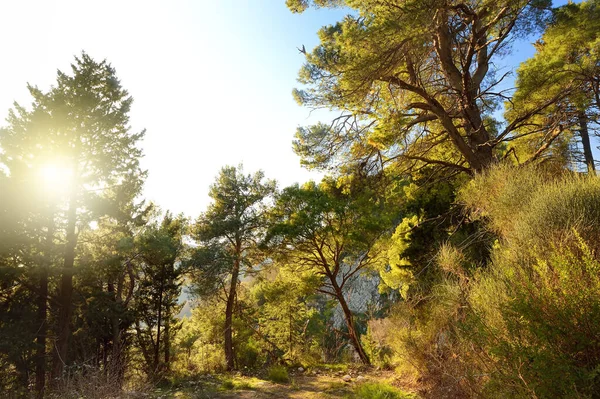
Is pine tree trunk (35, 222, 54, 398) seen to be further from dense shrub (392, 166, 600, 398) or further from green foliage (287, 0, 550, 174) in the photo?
dense shrub (392, 166, 600, 398)

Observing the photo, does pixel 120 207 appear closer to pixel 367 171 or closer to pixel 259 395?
pixel 259 395

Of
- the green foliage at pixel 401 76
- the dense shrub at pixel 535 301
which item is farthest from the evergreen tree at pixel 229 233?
the dense shrub at pixel 535 301

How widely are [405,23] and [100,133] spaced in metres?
11.8

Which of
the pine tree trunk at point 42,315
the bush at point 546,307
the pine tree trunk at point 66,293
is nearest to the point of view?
the bush at point 546,307

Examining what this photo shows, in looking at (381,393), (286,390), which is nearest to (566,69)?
(381,393)

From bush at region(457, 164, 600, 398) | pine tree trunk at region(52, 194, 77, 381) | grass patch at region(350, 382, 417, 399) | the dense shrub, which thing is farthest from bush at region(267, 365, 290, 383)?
bush at region(457, 164, 600, 398)

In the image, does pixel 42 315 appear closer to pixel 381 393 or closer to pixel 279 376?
pixel 279 376

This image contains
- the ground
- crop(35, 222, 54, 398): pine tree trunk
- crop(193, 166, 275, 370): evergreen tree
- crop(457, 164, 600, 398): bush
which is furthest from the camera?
crop(193, 166, 275, 370): evergreen tree

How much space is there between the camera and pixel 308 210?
13102 millimetres

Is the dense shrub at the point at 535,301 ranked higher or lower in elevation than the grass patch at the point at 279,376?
higher

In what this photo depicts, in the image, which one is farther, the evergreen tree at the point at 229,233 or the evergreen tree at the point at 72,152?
the evergreen tree at the point at 229,233

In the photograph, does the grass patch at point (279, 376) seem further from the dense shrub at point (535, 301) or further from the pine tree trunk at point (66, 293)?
the pine tree trunk at point (66, 293)

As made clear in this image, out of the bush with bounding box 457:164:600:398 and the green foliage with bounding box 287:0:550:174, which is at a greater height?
the green foliage with bounding box 287:0:550:174

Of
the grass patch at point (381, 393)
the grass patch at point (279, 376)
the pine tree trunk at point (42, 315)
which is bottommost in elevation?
the grass patch at point (279, 376)
